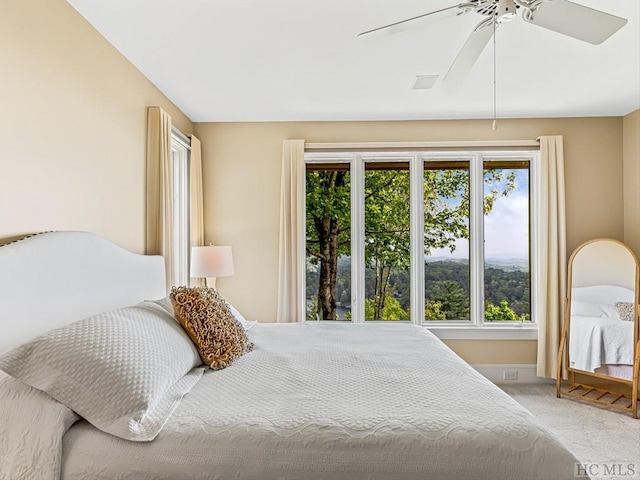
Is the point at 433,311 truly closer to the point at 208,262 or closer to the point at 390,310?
the point at 390,310

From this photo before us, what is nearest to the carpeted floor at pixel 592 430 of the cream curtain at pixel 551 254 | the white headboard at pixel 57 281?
the cream curtain at pixel 551 254

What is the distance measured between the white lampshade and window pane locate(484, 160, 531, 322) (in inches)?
101

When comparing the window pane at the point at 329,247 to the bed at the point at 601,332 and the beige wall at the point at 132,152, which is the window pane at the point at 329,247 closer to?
the beige wall at the point at 132,152

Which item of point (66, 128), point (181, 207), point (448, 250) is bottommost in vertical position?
point (448, 250)

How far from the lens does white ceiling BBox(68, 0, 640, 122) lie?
221 centimetres

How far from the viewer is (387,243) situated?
422 centimetres

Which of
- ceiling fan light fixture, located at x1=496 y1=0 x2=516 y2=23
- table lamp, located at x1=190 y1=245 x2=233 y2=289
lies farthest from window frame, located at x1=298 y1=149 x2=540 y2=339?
ceiling fan light fixture, located at x1=496 y1=0 x2=516 y2=23

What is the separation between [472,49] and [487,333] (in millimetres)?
2932

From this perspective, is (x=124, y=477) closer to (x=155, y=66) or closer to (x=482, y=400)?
(x=482, y=400)

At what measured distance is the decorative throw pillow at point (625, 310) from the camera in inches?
A: 139

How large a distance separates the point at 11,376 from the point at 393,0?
224 cm

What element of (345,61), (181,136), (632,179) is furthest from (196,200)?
(632,179)

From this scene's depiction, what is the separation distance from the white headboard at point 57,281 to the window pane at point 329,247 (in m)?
2.01

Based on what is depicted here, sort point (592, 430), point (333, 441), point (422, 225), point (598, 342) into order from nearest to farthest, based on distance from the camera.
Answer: point (333, 441)
point (592, 430)
point (598, 342)
point (422, 225)
